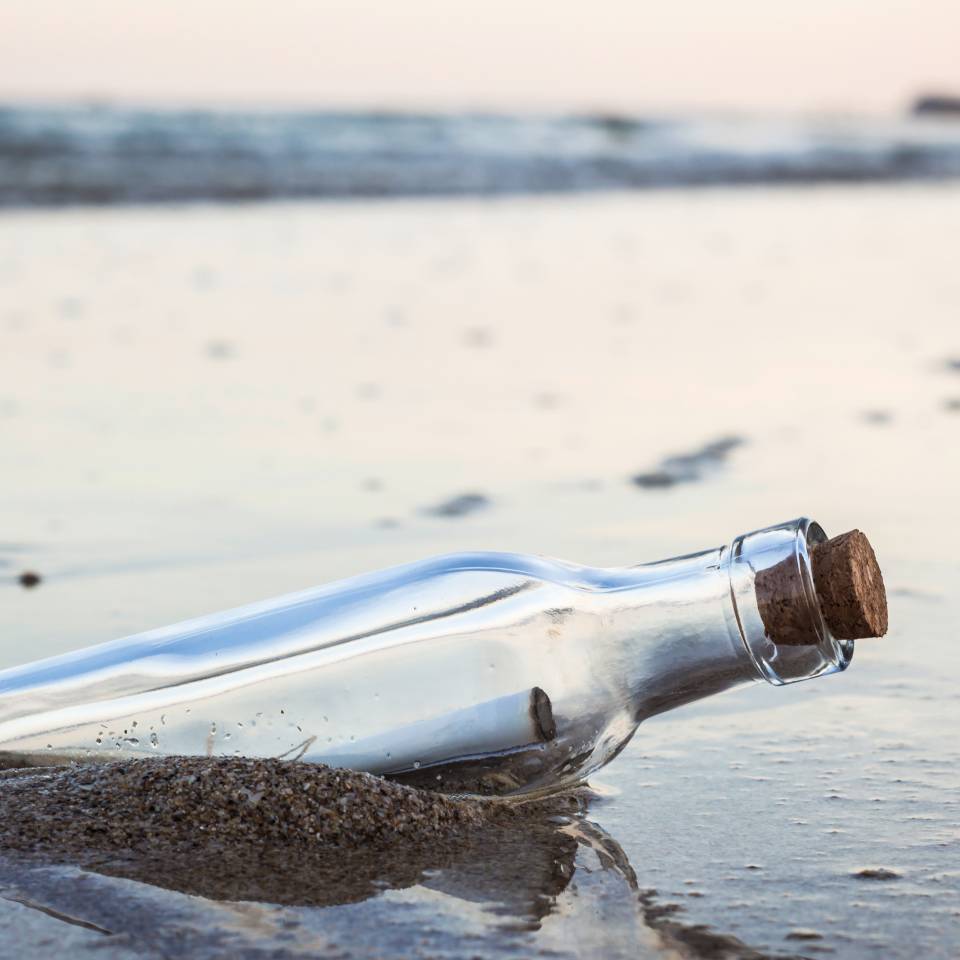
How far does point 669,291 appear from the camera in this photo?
7.23 m

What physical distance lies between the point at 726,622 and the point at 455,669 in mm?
283

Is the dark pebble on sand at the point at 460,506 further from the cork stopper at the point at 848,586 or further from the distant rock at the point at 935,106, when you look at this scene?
the distant rock at the point at 935,106

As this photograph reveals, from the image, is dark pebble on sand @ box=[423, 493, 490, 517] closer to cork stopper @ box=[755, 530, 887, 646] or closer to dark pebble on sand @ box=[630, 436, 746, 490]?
dark pebble on sand @ box=[630, 436, 746, 490]

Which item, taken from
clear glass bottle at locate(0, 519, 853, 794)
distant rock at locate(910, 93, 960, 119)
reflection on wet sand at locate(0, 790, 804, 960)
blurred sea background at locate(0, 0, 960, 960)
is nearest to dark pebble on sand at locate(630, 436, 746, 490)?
blurred sea background at locate(0, 0, 960, 960)

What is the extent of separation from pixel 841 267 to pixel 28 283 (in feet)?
12.8

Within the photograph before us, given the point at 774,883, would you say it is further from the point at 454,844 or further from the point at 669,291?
the point at 669,291

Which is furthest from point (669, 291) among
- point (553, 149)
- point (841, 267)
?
point (553, 149)

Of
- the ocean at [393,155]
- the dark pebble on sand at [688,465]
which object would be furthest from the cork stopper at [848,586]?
the ocean at [393,155]

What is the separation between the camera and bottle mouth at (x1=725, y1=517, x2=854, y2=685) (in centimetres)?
158

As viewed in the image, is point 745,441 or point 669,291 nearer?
point 745,441

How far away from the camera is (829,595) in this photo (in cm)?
158

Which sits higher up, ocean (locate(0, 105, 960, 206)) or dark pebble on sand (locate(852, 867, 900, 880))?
ocean (locate(0, 105, 960, 206))

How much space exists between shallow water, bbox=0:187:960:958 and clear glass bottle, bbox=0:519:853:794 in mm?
131

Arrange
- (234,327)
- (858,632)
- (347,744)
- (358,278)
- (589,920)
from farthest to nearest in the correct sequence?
(358,278) < (234,327) < (347,744) < (858,632) < (589,920)
